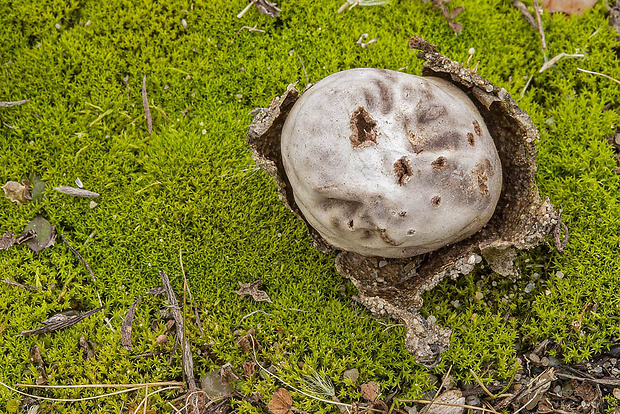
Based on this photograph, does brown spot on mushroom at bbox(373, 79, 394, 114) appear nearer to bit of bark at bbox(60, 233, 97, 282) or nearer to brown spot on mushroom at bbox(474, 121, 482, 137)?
brown spot on mushroom at bbox(474, 121, 482, 137)

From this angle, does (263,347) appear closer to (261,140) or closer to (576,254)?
(261,140)

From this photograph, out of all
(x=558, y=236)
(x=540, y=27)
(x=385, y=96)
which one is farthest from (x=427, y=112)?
(x=540, y=27)

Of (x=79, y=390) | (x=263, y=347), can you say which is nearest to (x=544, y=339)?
(x=263, y=347)

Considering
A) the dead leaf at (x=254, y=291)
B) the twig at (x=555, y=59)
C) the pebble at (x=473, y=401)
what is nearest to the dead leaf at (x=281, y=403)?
the dead leaf at (x=254, y=291)

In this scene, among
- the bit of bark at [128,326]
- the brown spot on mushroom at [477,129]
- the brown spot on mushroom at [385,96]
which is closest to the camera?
the brown spot on mushroom at [385,96]

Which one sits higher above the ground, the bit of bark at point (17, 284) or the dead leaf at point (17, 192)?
the dead leaf at point (17, 192)

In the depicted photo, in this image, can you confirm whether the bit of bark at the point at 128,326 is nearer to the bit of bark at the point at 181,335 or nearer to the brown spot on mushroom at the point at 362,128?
the bit of bark at the point at 181,335
